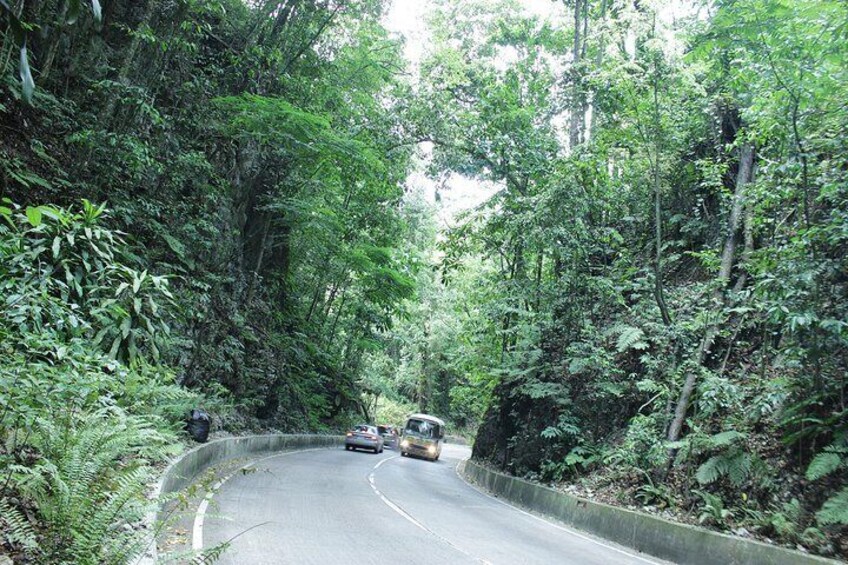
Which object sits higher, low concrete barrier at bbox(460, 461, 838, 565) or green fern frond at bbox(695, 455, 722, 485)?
green fern frond at bbox(695, 455, 722, 485)

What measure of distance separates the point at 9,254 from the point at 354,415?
98.5 ft

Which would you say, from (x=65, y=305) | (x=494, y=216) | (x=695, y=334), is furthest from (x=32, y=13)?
(x=695, y=334)

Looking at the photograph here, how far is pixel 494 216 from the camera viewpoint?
734 inches

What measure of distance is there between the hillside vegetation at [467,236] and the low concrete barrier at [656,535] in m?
0.58

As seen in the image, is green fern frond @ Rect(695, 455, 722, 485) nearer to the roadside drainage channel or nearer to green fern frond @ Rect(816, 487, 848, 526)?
green fern frond @ Rect(816, 487, 848, 526)

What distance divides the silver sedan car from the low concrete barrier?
46.8 ft

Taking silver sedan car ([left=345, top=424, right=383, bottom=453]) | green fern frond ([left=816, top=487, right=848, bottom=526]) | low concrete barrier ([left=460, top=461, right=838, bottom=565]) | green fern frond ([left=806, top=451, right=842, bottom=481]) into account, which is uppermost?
green fern frond ([left=806, top=451, right=842, bottom=481])

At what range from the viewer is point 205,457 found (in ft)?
42.1

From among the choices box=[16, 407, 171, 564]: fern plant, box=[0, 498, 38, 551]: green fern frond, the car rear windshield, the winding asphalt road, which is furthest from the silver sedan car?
box=[0, 498, 38, 551]: green fern frond

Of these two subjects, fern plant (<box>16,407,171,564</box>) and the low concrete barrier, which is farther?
the low concrete barrier

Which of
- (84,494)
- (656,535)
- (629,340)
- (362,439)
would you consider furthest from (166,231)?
(362,439)

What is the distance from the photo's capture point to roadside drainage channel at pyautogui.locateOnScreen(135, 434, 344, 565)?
5.22 metres

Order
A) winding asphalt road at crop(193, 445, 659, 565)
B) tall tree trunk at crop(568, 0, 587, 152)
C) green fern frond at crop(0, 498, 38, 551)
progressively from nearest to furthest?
green fern frond at crop(0, 498, 38, 551)
winding asphalt road at crop(193, 445, 659, 565)
tall tree trunk at crop(568, 0, 587, 152)

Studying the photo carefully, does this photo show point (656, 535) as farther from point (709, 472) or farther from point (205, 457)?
point (205, 457)
